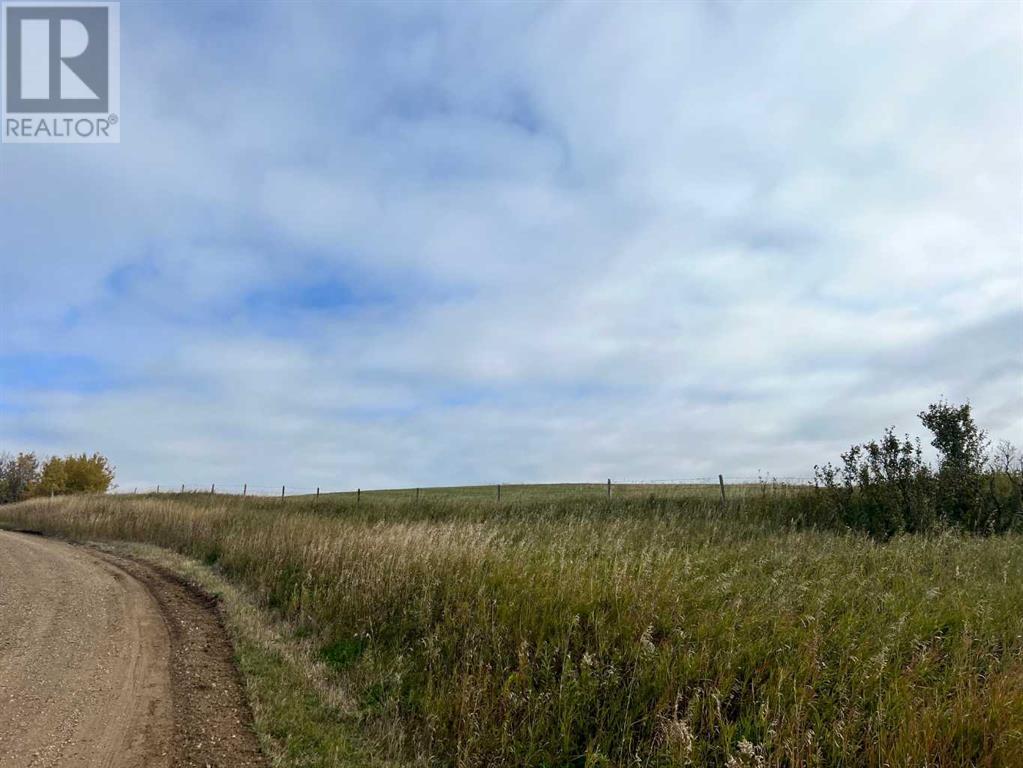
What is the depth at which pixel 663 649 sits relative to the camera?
6.49 m

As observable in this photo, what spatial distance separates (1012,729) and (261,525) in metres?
16.9

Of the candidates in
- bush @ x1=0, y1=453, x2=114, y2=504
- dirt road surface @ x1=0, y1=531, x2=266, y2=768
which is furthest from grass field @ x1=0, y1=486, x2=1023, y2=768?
bush @ x1=0, y1=453, x2=114, y2=504

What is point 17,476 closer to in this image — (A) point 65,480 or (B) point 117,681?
(A) point 65,480

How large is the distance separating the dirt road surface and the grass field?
4.40 feet

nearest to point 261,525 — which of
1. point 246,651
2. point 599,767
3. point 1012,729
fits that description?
point 246,651

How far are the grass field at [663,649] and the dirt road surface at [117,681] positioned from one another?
134cm

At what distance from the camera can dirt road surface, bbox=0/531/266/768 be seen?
5.64m

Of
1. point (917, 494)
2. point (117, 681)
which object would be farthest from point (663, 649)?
point (917, 494)

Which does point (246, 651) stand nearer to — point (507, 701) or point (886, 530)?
point (507, 701)

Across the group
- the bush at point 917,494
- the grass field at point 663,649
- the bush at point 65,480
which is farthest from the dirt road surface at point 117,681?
the bush at point 65,480

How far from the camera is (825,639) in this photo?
22.0 feet

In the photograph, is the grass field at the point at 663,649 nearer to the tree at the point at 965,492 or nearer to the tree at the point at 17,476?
the tree at the point at 965,492

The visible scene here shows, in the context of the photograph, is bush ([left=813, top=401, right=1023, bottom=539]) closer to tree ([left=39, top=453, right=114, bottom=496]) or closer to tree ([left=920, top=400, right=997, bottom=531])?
tree ([left=920, top=400, right=997, bottom=531])

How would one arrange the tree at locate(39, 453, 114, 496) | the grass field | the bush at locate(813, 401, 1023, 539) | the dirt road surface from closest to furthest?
the grass field → the dirt road surface → the bush at locate(813, 401, 1023, 539) → the tree at locate(39, 453, 114, 496)
